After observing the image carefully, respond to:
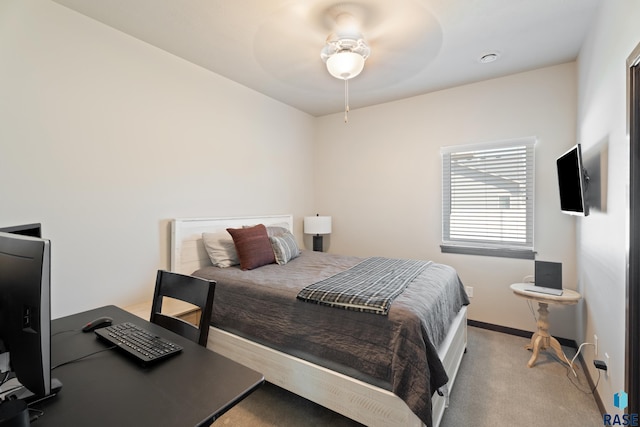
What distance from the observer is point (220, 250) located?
2.72 meters

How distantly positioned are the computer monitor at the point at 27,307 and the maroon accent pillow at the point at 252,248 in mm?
1843

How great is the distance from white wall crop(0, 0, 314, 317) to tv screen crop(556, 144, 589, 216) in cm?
305

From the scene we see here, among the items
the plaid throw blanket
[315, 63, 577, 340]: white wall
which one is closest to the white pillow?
the plaid throw blanket

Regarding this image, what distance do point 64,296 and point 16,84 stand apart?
143 centimetres

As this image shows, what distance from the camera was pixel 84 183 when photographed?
2113mm

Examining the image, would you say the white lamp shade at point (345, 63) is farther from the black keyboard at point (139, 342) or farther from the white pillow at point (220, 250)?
the black keyboard at point (139, 342)

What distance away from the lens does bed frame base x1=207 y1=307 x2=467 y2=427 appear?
152 cm

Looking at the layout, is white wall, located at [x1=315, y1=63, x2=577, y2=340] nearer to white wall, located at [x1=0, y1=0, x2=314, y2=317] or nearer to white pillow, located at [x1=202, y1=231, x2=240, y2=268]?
white wall, located at [x1=0, y1=0, x2=314, y2=317]

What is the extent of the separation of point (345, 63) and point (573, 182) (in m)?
1.97

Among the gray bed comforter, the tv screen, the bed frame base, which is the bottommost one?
the bed frame base

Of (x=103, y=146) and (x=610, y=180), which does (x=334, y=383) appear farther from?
(x=103, y=146)

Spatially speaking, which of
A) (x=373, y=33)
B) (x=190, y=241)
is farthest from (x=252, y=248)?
(x=373, y=33)

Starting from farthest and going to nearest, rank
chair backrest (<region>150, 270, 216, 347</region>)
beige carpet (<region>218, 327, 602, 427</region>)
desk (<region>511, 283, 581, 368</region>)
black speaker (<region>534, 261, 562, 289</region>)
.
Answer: black speaker (<region>534, 261, 562, 289</region>) → desk (<region>511, 283, 581, 368</region>) → beige carpet (<region>218, 327, 602, 427</region>) → chair backrest (<region>150, 270, 216, 347</region>)

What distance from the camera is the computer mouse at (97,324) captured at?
127 centimetres
